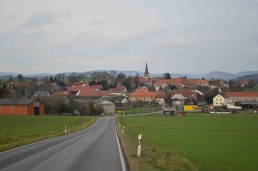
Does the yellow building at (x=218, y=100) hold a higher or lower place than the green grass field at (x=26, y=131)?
→ higher

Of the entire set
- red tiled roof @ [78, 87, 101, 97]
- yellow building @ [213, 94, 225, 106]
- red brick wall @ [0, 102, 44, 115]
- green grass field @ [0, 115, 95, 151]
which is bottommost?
green grass field @ [0, 115, 95, 151]

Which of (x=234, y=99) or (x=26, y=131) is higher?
(x=234, y=99)

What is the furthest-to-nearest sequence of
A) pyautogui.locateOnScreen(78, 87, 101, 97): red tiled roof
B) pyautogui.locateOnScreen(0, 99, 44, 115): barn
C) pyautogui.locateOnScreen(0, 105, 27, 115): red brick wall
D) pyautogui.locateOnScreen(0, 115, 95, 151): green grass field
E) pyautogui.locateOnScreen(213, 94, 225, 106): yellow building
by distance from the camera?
→ pyautogui.locateOnScreen(78, 87, 101, 97): red tiled roof < pyautogui.locateOnScreen(213, 94, 225, 106): yellow building < pyautogui.locateOnScreen(0, 105, 27, 115): red brick wall < pyautogui.locateOnScreen(0, 99, 44, 115): barn < pyautogui.locateOnScreen(0, 115, 95, 151): green grass field

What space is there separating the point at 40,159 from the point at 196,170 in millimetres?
7423

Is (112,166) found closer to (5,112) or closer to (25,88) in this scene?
(5,112)

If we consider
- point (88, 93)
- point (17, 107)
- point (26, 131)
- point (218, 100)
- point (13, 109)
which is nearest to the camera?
point (26, 131)

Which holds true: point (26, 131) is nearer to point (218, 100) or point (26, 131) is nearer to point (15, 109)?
point (15, 109)

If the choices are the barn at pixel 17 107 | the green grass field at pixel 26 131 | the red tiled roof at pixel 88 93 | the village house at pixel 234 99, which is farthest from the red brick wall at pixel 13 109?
the village house at pixel 234 99

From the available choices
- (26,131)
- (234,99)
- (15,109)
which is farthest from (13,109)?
Answer: (234,99)

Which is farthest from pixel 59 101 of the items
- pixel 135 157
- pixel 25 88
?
pixel 135 157

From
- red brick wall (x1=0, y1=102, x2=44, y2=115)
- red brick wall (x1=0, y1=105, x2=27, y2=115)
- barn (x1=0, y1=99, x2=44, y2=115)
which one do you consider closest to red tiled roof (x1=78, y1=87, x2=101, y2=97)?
barn (x1=0, y1=99, x2=44, y2=115)

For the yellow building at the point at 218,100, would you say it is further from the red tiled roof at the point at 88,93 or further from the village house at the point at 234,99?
the red tiled roof at the point at 88,93

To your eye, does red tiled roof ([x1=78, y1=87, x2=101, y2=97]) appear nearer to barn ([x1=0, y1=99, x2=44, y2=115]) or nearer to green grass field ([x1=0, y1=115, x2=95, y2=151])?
barn ([x1=0, y1=99, x2=44, y2=115])

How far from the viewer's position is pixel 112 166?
613 inches
